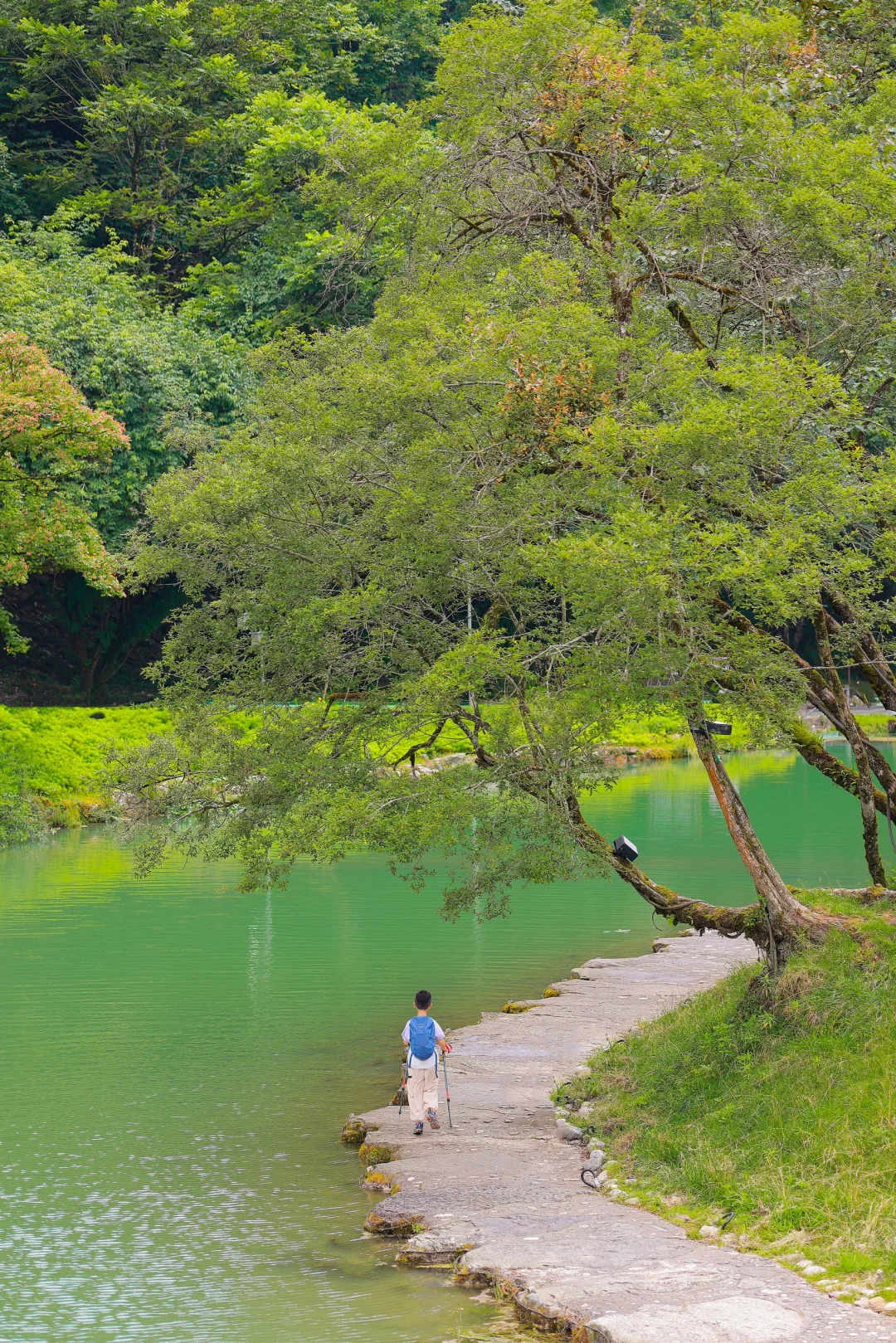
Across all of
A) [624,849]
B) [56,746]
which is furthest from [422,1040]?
[56,746]

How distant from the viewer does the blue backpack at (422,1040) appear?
12.9m

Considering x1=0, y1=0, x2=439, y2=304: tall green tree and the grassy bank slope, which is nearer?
the grassy bank slope

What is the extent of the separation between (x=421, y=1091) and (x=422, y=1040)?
499 mm

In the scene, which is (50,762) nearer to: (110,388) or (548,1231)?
(110,388)

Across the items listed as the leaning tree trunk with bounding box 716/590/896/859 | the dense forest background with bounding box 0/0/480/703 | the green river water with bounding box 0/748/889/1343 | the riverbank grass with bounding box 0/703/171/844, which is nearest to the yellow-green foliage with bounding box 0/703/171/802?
the riverbank grass with bounding box 0/703/171/844

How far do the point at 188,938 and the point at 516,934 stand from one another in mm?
5565

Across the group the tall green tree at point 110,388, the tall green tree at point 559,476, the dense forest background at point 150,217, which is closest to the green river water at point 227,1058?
the tall green tree at point 559,476

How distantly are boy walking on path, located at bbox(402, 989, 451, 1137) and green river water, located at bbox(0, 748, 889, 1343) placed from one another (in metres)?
0.73

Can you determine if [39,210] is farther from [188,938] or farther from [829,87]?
[829,87]

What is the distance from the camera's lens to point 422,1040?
42.3 ft

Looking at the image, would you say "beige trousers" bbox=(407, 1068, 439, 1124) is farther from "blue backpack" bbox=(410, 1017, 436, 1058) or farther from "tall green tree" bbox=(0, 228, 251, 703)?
"tall green tree" bbox=(0, 228, 251, 703)

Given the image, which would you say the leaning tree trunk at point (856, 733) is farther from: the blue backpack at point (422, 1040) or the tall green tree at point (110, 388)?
the tall green tree at point (110, 388)

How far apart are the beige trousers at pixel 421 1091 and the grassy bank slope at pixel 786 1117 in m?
1.34

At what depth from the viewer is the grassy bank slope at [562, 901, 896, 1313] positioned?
925 centimetres
